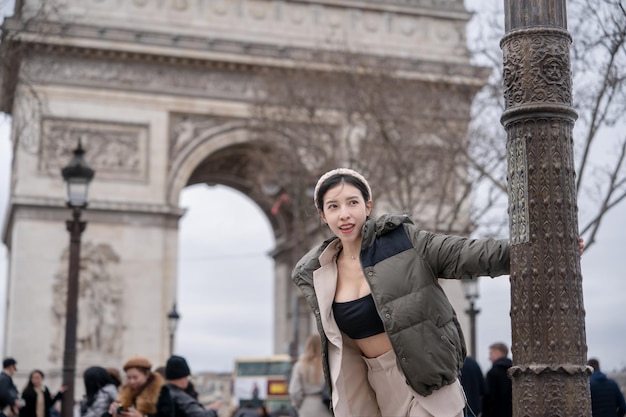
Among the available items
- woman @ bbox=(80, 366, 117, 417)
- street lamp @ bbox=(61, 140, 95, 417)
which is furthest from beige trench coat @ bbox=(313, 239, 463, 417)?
street lamp @ bbox=(61, 140, 95, 417)

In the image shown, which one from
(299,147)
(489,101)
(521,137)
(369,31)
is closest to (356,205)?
(521,137)

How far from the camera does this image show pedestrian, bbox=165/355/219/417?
798 centimetres

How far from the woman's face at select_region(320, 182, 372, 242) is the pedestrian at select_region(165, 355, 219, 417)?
12.6 feet

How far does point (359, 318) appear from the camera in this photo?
4.18m

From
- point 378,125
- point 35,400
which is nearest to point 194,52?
point 378,125

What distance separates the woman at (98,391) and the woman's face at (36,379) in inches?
142

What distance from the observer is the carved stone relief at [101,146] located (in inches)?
1230

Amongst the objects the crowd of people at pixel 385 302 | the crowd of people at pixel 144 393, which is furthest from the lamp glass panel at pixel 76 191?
the crowd of people at pixel 385 302

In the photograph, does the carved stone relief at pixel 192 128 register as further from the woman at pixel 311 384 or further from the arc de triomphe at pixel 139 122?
the woman at pixel 311 384

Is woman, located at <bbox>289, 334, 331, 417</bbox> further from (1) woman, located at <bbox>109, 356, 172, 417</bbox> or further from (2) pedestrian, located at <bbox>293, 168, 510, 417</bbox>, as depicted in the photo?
(2) pedestrian, located at <bbox>293, 168, 510, 417</bbox>

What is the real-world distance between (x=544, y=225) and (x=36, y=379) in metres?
9.76

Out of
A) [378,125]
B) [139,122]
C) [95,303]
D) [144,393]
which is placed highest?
[139,122]

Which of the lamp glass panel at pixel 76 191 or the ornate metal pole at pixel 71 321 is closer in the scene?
the ornate metal pole at pixel 71 321

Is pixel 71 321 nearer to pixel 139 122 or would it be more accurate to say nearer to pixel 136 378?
pixel 136 378
